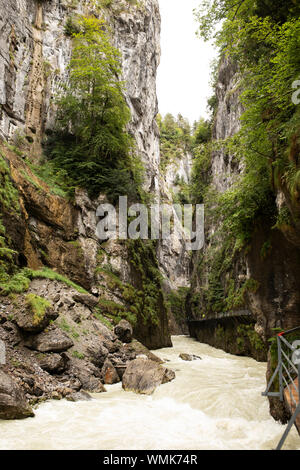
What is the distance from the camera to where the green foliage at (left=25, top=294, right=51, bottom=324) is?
322 inches

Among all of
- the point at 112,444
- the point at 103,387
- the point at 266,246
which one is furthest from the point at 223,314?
the point at 112,444

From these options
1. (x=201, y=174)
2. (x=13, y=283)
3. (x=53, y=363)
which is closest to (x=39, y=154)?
(x=13, y=283)

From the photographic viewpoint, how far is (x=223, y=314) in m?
19.3

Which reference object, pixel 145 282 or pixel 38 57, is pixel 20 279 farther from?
pixel 38 57

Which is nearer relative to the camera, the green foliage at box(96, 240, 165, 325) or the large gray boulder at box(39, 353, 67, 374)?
the large gray boulder at box(39, 353, 67, 374)

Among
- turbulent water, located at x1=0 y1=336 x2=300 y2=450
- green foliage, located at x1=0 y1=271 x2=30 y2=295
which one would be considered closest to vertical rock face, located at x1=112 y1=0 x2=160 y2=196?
green foliage, located at x1=0 y1=271 x2=30 y2=295

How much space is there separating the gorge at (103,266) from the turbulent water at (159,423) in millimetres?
44

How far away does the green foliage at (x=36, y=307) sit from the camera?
8.18 metres

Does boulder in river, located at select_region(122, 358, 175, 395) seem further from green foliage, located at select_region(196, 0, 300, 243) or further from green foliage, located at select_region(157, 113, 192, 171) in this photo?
green foliage, located at select_region(157, 113, 192, 171)

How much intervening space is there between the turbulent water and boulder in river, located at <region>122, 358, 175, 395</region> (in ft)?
0.94

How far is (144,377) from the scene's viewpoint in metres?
8.64

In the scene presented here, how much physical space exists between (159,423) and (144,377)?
3001 mm

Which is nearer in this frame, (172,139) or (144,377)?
(144,377)
